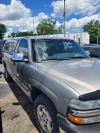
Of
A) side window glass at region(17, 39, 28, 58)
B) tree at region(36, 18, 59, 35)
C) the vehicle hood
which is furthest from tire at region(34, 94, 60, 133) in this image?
tree at region(36, 18, 59, 35)

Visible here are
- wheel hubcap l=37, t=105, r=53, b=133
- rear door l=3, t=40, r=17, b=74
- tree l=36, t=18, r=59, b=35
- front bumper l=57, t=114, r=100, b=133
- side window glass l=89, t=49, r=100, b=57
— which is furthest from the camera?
tree l=36, t=18, r=59, b=35

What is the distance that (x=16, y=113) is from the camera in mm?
3871

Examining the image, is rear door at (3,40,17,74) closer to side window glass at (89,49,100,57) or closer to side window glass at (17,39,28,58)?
side window glass at (17,39,28,58)

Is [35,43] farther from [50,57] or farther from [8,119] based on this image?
[8,119]

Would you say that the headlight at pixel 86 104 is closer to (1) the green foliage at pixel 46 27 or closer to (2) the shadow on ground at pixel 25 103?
(2) the shadow on ground at pixel 25 103

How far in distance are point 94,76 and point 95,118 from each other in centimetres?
60

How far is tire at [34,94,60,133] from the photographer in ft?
7.95

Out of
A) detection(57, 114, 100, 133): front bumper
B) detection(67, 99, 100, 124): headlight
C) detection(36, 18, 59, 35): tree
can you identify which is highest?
detection(36, 18, 59, 35): tree

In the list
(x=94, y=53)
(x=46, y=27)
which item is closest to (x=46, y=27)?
(x=46, y=27)

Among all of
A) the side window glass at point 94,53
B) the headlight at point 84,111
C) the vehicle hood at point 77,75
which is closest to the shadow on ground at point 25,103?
the vehicle hood at point 77,75

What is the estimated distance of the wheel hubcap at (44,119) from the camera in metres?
2.56

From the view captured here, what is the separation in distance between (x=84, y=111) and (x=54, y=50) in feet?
6.35

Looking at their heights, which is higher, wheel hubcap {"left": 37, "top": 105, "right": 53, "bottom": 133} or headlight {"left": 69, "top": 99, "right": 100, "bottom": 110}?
headlight {"left": 69, "top": 99, "right": 100, "bottom": 110}

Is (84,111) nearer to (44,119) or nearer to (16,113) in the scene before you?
(44,119)
